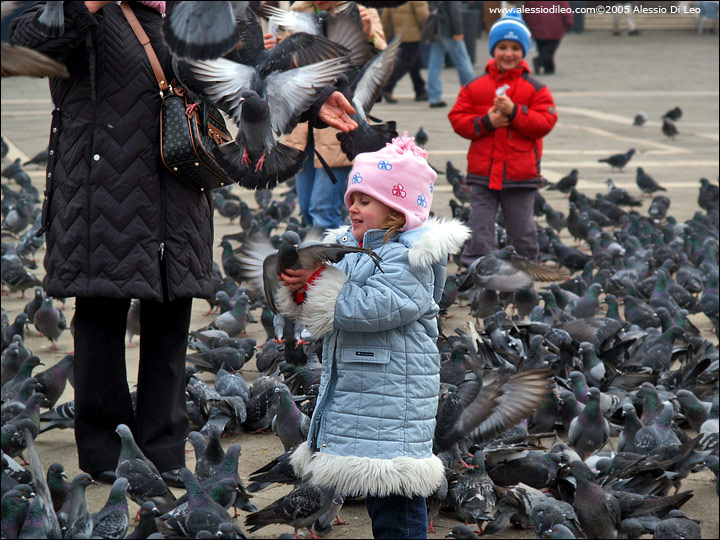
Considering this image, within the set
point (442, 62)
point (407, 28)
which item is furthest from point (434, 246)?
point (442, 62)

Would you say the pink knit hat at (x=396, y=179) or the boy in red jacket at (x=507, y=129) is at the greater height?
the pink knit hat at (x=396, y=179)

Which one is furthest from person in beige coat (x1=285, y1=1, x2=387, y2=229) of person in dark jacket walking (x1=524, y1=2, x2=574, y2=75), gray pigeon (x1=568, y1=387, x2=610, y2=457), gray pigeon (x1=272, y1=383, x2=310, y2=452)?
person in dark jacket walking (x1=524, y1=2, x2=574, y2=75)

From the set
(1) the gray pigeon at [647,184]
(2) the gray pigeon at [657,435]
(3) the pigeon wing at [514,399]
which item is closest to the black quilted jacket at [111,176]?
(3) the pigeon wing at [514,399]

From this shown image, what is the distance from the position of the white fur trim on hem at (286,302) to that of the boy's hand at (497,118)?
485 cm

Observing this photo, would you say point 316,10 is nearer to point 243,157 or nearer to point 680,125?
point 243,157

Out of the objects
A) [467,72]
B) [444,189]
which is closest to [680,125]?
[467,72]

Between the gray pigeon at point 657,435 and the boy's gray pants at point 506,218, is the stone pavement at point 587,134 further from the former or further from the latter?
the boy's gray pants at point 506,218

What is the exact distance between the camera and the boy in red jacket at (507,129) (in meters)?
8.09

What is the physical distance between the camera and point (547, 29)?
25.6 metres

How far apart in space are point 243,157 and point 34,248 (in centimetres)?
638

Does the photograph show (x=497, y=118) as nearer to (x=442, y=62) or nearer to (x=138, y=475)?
(x=138, y=475)

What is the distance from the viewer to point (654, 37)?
116ft

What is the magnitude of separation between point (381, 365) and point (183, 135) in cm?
144

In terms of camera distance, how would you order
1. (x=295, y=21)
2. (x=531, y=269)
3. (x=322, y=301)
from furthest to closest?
(x=531, y=269) < (x=295, y=21) < (x=322, y=301)
